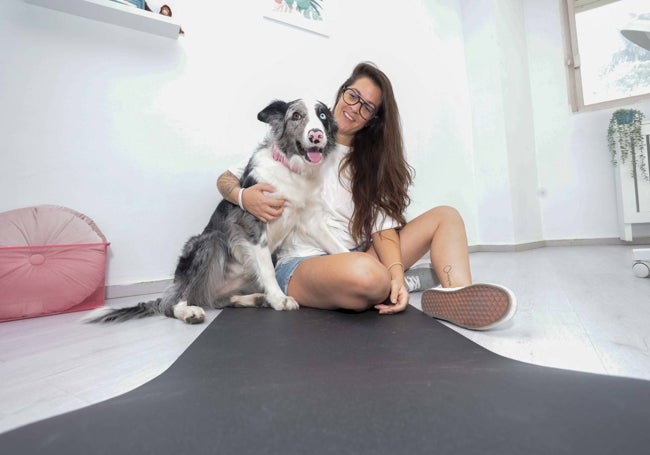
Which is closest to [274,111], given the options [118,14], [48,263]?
[118,14]

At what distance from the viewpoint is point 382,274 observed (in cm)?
124

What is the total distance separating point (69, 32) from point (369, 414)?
2.70 metres

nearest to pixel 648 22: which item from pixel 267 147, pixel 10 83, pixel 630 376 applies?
pixel 267 147

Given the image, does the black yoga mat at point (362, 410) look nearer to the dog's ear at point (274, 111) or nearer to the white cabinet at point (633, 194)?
the dog's ear at point (274, 111)

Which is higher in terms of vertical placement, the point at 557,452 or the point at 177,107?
the point at 177,107

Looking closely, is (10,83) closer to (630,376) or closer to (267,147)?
(267,147)

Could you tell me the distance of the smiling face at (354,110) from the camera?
1.71 m

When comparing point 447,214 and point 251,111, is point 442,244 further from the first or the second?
point 251,111

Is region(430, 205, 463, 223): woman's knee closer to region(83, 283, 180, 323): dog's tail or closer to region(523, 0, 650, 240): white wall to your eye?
region(83, 283, 180, 323): dog's tail

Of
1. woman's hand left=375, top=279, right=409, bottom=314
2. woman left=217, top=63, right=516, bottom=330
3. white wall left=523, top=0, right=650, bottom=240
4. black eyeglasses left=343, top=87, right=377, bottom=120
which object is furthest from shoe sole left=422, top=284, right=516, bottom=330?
white wall left=523, top=0, right=650, bottom=240

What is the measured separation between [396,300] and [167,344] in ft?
2.73

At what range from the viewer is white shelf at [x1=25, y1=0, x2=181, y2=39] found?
2.05 m

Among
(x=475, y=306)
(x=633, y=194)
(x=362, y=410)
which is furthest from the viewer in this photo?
(x=633, y=194)

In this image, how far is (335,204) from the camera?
1.82 meters
